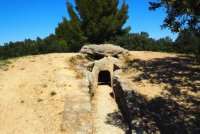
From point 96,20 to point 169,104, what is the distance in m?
24.3

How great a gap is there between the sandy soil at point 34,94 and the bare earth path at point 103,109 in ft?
6.47

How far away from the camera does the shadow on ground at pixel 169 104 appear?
40.3 ft

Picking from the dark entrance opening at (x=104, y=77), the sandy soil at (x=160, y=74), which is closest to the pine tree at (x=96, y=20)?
the dark entrance opening at (x=104, y=77)

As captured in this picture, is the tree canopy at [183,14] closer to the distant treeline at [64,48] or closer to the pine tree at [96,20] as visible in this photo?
the distant treeline at [64,48]

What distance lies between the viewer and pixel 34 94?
15.9 meters

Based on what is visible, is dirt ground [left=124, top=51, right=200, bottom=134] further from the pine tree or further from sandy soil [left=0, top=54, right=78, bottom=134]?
the pine tree

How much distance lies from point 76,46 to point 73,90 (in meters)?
21.8

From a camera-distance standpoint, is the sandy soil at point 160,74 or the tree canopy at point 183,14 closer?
the tree canopy at point 183,14

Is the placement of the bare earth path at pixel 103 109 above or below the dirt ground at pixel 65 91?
below

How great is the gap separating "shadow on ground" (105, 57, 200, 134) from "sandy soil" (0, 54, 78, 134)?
3.70 m

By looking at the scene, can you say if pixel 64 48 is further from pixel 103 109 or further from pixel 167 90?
pixel 167 90

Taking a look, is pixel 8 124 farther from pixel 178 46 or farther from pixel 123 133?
pixel 178 46

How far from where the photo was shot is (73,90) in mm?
16500

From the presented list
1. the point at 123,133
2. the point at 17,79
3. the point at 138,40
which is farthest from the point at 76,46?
the point at 123,133
